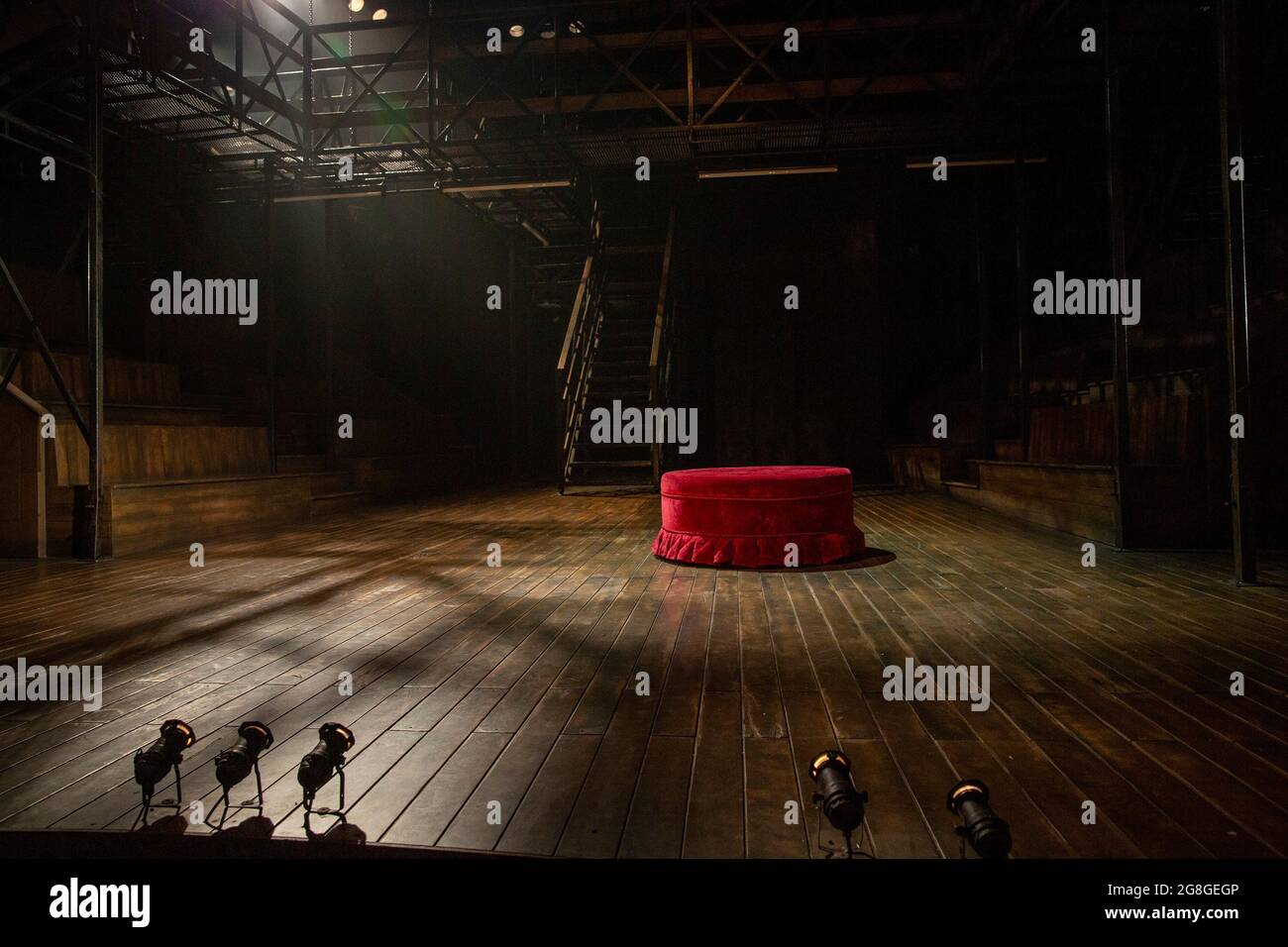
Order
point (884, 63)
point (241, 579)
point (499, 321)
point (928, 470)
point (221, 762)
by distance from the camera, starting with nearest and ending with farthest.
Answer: point (221, 762)
point (241, 579)
point (884, 63)
point (928, 470)
point (499, 321)

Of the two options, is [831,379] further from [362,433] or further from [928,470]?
[362,433]

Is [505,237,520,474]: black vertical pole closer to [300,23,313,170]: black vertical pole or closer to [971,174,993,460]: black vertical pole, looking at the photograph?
[300,23,313,170]: black vertical pole

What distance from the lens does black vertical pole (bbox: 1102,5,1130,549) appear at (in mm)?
5641

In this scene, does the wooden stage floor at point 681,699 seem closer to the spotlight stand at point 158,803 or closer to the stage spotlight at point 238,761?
the spotlight stand at point 158,803

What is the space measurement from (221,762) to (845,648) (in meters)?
2.41

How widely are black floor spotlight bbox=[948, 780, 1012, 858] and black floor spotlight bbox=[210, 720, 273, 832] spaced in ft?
5.09

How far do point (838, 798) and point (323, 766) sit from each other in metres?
1.16

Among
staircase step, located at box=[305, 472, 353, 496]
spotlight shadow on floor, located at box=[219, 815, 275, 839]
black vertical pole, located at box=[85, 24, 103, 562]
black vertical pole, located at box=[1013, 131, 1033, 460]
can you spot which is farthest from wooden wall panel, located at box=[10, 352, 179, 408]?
black vertical pole, located at box=[1013, 131, 1033, 460]

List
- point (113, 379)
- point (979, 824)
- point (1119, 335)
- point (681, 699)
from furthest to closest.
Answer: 1. point (113, 379)
2. point (1119, 335)
3. point (681, 699)
4. point (979, 824)

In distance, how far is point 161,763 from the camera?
1767 millimetres

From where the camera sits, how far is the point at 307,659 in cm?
322

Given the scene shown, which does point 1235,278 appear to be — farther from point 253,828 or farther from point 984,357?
point 253,828

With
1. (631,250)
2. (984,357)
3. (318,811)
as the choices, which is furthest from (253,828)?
(631,250)

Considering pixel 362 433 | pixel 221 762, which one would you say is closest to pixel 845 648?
pixel 221 762
